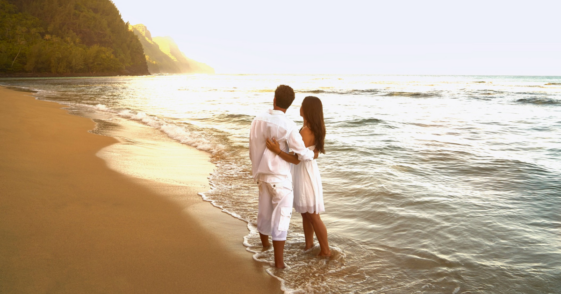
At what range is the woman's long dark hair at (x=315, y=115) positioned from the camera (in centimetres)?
339

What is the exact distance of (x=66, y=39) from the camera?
116125 millimetres

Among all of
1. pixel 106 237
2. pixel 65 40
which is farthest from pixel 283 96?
pixel 65 40

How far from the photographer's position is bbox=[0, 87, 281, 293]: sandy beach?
117 inches

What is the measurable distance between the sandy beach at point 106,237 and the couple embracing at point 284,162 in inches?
21.0

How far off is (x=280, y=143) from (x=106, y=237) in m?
1.96

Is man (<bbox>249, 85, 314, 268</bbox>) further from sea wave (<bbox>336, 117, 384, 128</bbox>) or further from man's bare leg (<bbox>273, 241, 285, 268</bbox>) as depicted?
sea wave (<bbox>336, 117, 384, 128</bbox>)

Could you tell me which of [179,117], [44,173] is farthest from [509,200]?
[179,117]

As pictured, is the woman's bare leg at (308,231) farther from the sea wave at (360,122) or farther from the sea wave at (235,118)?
the sea wave at (235,118)

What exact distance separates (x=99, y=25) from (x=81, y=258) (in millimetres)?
156488

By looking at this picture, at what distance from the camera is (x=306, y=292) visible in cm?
318

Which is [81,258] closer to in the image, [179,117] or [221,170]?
[221,170]

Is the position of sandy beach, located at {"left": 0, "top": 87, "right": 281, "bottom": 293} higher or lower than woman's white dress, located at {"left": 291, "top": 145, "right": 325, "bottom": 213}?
lower

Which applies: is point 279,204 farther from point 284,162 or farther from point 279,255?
point 279,255

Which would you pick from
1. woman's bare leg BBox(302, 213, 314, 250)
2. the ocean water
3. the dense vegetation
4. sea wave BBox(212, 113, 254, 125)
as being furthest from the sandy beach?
the dense vegetation
